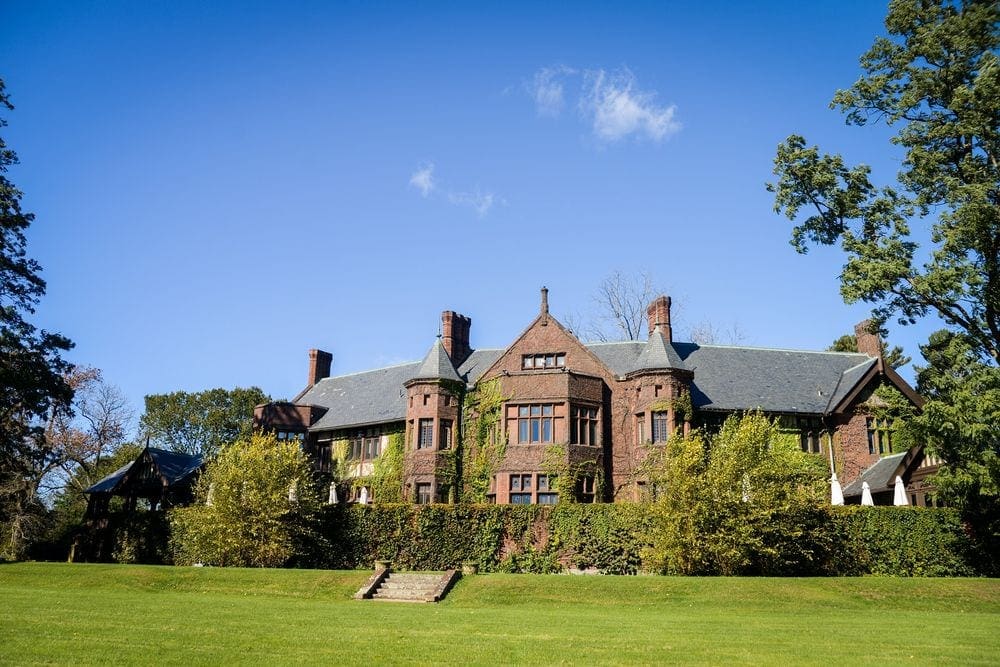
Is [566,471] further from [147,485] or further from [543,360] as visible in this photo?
[147,485]

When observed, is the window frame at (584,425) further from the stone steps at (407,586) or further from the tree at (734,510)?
the stone steps at (407,586)

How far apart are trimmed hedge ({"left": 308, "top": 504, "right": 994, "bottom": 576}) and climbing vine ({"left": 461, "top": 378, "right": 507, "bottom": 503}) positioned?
15.5 feet

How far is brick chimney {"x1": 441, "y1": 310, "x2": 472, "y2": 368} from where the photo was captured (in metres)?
42.4

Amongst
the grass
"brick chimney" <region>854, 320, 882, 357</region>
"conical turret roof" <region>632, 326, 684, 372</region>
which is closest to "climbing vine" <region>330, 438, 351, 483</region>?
the grass

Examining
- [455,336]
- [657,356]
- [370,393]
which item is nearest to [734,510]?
[657,356]

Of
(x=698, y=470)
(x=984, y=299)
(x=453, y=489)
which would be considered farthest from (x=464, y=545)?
(x=984, y=299)

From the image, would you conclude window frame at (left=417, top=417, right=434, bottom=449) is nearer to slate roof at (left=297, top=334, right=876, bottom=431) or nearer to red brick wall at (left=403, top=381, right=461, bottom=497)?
red brick wall at (left=403, top=381, right=461, bottom=497)

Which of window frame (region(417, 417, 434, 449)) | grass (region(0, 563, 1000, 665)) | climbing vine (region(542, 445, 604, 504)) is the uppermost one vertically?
window frame (region(417, 417, 434, 449))

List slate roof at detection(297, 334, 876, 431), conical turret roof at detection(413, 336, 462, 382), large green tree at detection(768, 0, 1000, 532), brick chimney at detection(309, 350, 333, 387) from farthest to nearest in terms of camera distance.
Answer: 1. brick chimney at detection(309, 350, 333, 387)
2. conical turret roof at detection(413, 336, 462, 382)
3. slate roof at detection(297, 334, 876, 431)
4. large green tree at detection(768, 0, 1000, 532)

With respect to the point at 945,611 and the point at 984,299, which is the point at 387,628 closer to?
the point at 945,611

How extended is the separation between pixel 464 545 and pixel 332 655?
1847 centimetres

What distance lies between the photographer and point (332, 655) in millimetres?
13250

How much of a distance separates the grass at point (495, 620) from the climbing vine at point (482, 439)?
936 cm

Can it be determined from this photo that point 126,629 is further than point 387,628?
No
